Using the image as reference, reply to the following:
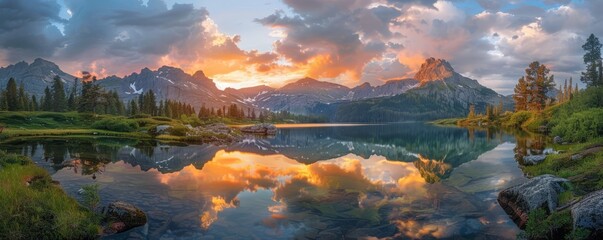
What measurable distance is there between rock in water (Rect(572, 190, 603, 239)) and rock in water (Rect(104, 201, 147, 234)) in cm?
1957

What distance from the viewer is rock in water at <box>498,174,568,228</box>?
18.1 metres

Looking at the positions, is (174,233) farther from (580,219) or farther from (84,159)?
(84,159)

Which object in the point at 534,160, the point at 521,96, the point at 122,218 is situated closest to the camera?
the point at 122,218

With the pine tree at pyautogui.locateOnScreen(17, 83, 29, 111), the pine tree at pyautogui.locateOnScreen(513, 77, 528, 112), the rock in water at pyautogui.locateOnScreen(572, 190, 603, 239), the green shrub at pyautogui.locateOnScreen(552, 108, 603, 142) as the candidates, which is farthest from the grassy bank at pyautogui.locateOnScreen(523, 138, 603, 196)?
the pine tree at pyautogui.locateOnScreen(17, 83, 29, 111)

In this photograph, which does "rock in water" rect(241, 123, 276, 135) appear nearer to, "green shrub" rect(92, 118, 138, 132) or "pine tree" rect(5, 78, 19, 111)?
"green shrub" rect(92, 118, 138, 132)

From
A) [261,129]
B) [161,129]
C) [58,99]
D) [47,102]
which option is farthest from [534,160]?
[47,102]

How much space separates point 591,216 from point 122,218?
20.6 metres

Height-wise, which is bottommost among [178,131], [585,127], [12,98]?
[178,131]

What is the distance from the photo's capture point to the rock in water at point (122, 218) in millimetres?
16922

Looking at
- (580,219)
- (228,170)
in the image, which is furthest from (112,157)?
(580,219)

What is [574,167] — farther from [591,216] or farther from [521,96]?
[521,96]

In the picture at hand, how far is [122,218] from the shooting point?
1764cm

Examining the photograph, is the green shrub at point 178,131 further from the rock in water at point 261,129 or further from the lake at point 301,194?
the rock in water at point 261,129

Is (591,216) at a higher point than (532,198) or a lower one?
higher
